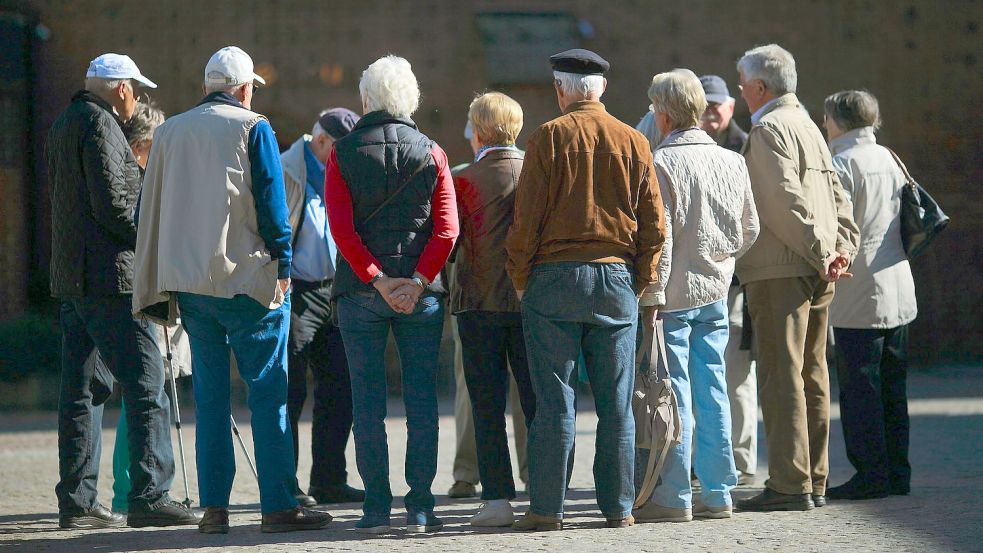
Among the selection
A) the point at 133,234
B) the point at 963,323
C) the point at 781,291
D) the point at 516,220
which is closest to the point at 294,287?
the point at 133,234

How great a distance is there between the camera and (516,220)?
5.86 metres

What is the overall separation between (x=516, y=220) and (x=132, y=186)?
6.01ft

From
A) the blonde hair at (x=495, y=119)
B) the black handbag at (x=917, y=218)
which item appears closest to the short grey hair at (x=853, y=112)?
the black handbag at (x=917, y=218)

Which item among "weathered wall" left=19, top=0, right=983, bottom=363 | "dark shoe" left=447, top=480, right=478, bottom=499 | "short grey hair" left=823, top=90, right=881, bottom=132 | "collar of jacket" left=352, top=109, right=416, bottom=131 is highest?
"weathered wall" left=19, top=0, right=983, bottom=363

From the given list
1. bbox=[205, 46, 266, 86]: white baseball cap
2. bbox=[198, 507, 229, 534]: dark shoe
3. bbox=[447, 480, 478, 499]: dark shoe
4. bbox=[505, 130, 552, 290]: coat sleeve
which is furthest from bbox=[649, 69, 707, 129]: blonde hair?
bbox=[198, 507, 229, 534]: dark shoe

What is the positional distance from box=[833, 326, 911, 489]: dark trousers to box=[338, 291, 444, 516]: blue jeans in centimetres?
211

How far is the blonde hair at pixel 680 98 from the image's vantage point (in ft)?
20.6

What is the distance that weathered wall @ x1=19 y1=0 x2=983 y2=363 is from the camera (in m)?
14.5

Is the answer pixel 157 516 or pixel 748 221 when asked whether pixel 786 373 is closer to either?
pixel 748 221

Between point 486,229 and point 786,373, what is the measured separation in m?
1.50

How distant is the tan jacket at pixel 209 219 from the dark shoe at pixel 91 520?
1141 mm

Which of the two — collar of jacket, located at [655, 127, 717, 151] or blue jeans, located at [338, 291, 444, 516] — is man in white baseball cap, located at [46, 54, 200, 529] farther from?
collar of jacket, located at [655, 127, 717, 151]

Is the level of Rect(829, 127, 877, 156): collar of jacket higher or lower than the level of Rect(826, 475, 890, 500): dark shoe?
higher

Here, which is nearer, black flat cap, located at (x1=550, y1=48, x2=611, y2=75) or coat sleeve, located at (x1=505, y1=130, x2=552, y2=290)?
coat sleeve, located at (x1=505, y1=130, x2=552, y2=290)
